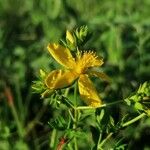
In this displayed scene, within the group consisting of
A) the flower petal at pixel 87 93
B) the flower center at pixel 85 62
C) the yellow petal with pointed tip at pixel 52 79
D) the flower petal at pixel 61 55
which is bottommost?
the flower petal at pixel 87 93

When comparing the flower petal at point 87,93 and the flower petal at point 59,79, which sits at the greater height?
the flower petal at point 59,79

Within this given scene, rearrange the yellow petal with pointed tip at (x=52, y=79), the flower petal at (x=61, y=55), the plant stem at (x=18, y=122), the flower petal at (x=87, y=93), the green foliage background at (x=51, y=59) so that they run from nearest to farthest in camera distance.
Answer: the yellow petal with pointed tip at (x=52, y=79)
the flower petal at (x=87, y=93)
the flower petal at (x=61, y=55)
the plant stem at (x=18, y=122)
the green foliage background at (x=51, y=59)

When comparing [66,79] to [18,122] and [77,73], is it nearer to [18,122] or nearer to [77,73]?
[77,73]

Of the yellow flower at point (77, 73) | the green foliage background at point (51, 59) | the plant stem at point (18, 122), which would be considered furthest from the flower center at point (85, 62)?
the plant stem at point (18, 122)

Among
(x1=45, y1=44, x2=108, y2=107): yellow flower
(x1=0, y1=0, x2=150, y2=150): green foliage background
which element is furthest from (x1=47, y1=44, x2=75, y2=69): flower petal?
(x1=0, y1=0, x2=150, y2=150): green foliage background

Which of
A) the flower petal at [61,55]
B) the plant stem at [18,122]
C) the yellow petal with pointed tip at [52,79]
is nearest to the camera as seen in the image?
the yellow petal with pointed tip at [52,79]

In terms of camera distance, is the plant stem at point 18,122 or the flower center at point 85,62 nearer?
the flower center at point 85,62

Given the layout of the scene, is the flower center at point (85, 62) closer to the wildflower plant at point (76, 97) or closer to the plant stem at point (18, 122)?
the wildflower plant at point (76, 97)

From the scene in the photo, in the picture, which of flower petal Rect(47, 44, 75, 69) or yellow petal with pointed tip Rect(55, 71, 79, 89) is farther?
flower petal Rect(47, 44, 75, 69)

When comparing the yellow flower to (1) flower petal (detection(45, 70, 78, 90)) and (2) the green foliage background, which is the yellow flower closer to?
(1) flower petal (detection(45, 70, 78, 90))

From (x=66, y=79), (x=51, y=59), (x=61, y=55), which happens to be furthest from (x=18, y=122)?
(x=66, y=79)
